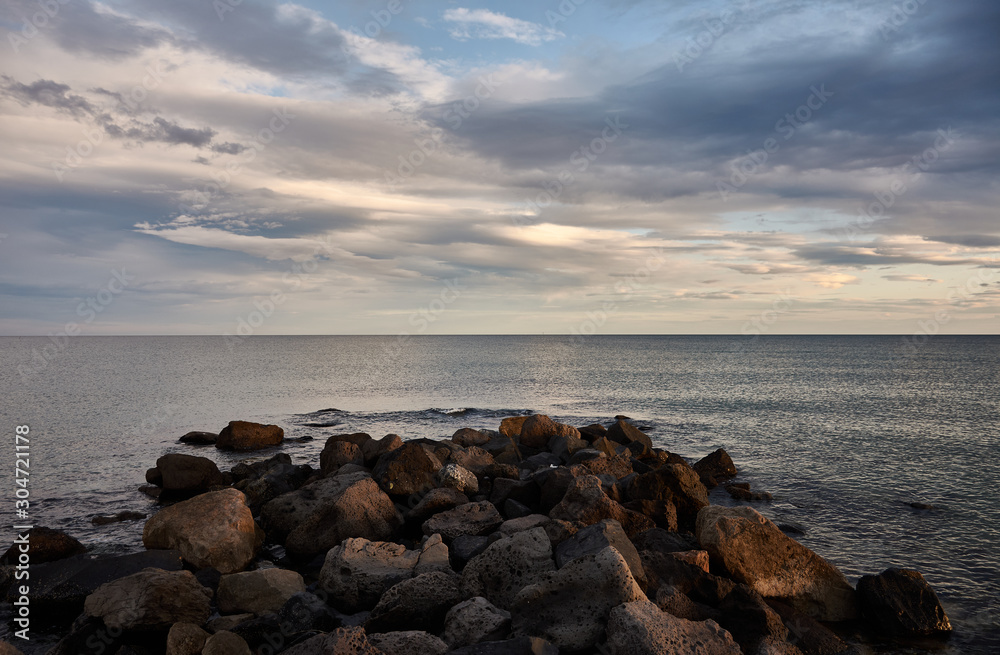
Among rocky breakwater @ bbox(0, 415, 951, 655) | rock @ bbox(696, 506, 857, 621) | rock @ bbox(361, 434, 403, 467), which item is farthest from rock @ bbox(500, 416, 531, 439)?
rock @ bbox(696, 506, 857, 621)

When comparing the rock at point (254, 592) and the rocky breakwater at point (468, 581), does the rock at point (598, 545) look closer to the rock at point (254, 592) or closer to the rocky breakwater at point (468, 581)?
the rocky breakwater at point (468, 581)

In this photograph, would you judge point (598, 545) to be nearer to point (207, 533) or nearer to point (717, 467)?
point (207, 533)

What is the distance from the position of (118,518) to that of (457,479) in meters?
10.8

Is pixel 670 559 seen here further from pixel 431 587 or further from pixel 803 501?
pixel 803 501

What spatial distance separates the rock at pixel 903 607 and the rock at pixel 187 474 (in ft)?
64.9

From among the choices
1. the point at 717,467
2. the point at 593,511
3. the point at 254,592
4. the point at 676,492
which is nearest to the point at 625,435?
the point at 717,467

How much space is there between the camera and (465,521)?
13.9 m

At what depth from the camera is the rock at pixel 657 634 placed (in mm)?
7617

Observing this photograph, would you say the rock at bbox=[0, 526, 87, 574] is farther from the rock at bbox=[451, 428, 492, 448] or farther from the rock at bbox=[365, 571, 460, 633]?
the rock at bbox=[451, 428, 492, 448]

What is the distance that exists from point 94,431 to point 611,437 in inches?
1217

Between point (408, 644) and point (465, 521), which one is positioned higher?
point (408, 644)

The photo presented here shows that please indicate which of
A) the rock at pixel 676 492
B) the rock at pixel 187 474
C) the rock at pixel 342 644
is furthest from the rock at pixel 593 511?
the rock at pixel 187 474

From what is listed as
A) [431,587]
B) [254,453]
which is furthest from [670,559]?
[254,453]

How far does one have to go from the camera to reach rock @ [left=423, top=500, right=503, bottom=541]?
13.5 m
